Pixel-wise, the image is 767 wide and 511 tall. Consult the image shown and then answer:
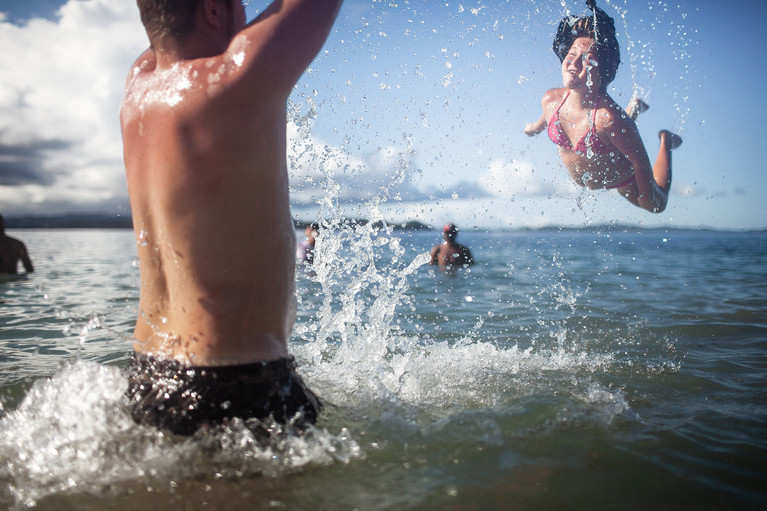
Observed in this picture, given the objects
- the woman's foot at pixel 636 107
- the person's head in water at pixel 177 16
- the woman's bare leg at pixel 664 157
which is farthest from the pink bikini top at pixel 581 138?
the person's head in water at pixel 177 16

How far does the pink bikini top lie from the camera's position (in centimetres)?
497

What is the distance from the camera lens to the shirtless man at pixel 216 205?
1.67 metres

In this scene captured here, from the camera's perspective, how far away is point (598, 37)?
474 cm

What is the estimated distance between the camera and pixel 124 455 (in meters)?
1.95

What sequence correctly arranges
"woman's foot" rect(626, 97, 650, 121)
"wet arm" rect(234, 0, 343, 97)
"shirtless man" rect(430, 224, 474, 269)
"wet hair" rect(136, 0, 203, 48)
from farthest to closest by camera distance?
"shirtless man" rect(430, 224, 474, 269), "woman's foot" rect(626, 97, 650, 121), "wet hair" rect(136, 0, 203, 48), "wet arm" rect(234, 0, 343, 97)

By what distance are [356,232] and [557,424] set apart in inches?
81.6

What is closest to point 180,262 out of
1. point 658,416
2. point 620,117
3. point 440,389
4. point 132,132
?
point 132,132

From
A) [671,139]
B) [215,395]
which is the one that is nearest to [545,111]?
[671,139]

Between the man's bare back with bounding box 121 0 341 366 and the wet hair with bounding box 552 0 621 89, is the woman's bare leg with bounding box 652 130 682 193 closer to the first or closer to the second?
the wet hair with bounding box 552 0 621 89

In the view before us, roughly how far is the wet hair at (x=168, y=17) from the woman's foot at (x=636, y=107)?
14.9ft

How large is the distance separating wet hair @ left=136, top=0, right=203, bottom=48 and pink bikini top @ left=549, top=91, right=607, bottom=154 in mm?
4249

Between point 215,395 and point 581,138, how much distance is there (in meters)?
4.59

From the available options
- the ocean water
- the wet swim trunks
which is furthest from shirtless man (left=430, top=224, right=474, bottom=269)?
the wet swim trunks

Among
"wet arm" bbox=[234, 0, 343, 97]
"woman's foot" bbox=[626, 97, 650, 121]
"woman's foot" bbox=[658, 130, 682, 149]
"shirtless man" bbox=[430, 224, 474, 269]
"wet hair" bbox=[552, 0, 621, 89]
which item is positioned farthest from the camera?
"shirtless man" bbox=[430, 224, 474, 269]
